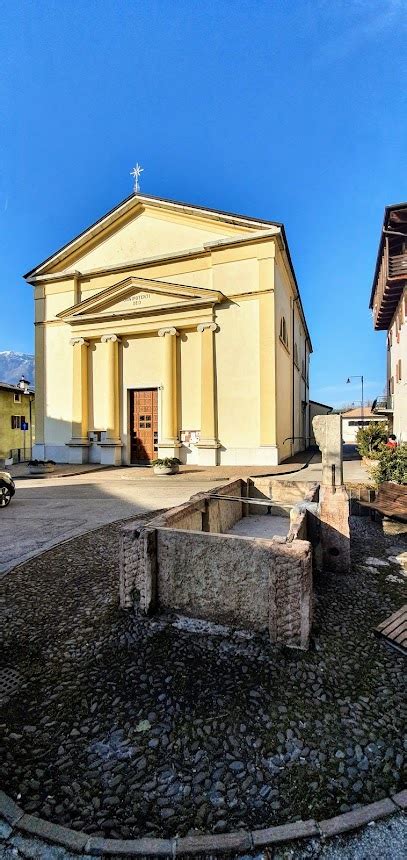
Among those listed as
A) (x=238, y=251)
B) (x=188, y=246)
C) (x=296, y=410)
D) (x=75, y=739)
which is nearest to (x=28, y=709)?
(x=75, y=739)

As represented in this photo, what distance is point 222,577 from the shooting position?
3.55 meters

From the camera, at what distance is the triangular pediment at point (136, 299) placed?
16.9 metres

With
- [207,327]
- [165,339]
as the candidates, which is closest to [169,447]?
[165,339]

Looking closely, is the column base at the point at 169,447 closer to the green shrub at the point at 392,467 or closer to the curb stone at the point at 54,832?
the green shrub at the point at 392,467

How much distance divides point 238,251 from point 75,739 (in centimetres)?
1748

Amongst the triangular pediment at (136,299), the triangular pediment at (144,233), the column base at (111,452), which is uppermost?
the triangular pediment at (144,233)

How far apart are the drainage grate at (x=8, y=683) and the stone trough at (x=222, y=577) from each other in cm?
111

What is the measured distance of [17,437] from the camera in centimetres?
2653

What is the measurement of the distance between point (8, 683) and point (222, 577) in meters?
1.85

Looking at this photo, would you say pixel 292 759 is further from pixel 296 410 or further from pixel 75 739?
pixel 296 410

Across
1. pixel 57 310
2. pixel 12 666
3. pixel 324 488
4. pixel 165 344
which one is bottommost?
pixel 12 666

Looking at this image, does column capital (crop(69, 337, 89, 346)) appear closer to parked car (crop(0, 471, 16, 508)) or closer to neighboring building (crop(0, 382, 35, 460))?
neighboring building (crop(0, 382, 35, 460))

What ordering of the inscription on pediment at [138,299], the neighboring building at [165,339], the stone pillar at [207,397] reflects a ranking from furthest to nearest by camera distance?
the inscription on pediment at [138,299], the stone pillar at [207,397], the neighboring building at [165,339]

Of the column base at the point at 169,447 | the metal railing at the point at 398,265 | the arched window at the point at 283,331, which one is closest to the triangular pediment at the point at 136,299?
the arched window at the point at 283,331
